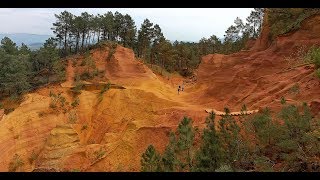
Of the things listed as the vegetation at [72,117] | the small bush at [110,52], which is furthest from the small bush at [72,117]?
the small bush at [110,52]

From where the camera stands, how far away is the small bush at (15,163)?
17.5 m

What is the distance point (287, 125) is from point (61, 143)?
12.3m

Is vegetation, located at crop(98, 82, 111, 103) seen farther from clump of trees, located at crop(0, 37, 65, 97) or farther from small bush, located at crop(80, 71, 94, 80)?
clump of trees, located at crop(0, 37, 65, 97)

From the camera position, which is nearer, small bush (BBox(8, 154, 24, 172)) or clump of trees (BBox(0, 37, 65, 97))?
small bush (BBox(8, 154, 24, 172))

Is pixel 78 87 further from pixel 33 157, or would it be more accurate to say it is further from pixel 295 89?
pixel 295 89

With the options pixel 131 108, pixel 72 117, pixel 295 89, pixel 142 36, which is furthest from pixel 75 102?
pixel 142 36

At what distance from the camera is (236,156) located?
8953 millimetres

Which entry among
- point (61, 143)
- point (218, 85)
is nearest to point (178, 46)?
point (218, 85)

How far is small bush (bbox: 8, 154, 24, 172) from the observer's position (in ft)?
57.3

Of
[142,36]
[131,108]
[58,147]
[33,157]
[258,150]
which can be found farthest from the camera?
[142,36]

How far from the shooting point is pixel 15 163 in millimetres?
17547

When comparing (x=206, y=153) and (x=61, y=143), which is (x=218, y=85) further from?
(x=206, y=153)

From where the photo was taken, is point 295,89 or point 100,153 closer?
point 295,89

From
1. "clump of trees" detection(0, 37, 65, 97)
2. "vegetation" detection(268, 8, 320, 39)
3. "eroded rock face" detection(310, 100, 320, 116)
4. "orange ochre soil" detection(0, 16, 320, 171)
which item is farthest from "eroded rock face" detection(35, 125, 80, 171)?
"vegetation" detection(268, 8, 320, 39)
